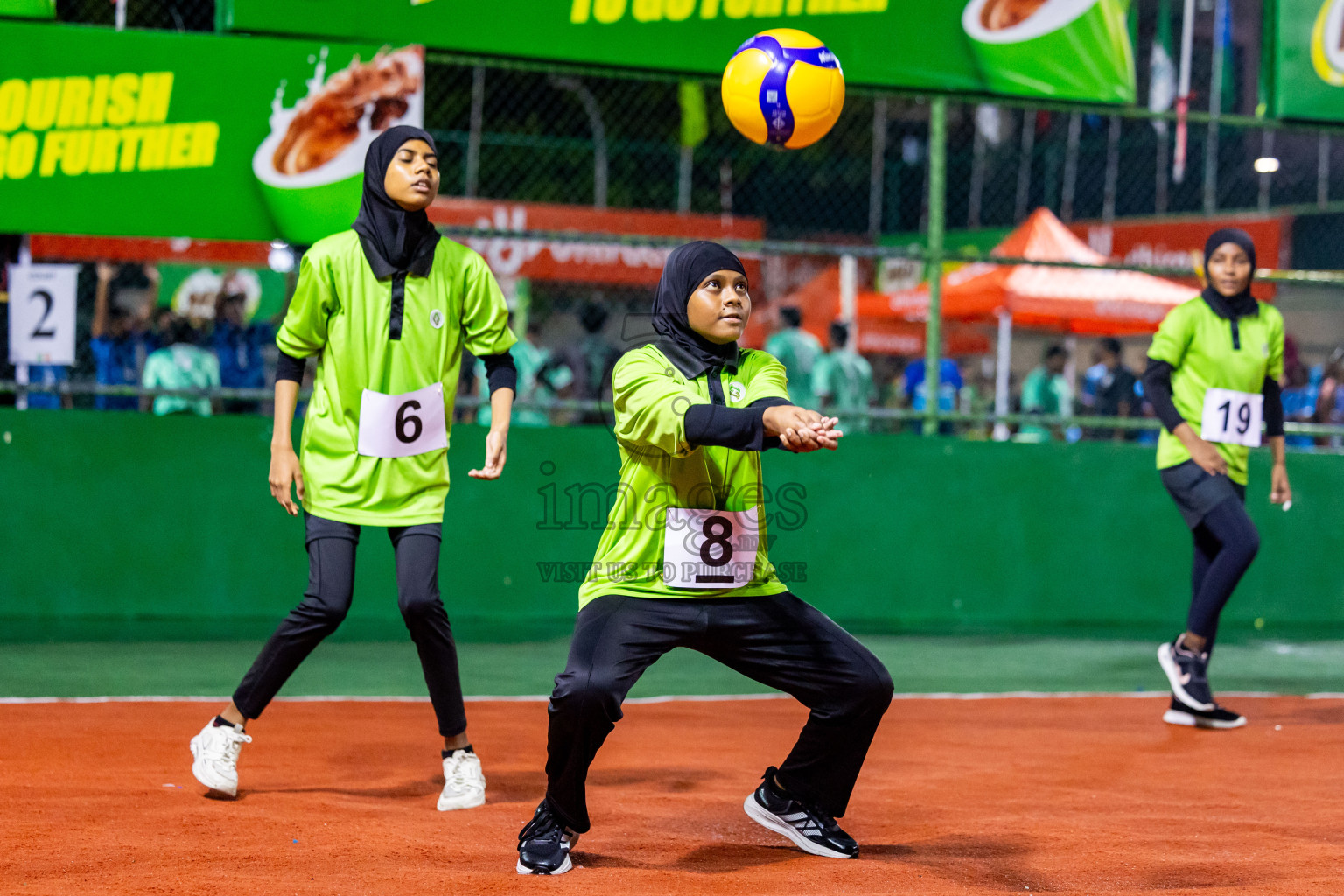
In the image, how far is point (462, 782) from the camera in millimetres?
4777

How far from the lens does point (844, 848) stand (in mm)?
4195

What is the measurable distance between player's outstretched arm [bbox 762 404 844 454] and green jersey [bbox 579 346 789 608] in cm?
38

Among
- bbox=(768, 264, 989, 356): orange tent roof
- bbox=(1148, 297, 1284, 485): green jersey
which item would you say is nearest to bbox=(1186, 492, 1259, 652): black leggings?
bbox=(1148, 297, 1284, 485): green jersey

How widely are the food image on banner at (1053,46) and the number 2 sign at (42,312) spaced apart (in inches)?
247

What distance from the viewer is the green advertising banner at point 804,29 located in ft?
30.3

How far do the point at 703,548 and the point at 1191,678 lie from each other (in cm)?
372

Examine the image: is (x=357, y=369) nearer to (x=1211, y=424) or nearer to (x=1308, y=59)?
(x=1211, y=424)

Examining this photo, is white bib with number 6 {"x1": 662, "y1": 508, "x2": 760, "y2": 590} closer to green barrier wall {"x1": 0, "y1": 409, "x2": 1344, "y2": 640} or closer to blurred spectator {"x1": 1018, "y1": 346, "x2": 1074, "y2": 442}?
green barrier wall {"x1": 0, "y1": 409, "x2": 1344, "y2": 640}

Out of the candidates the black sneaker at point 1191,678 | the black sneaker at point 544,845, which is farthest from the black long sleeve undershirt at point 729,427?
the black sneaker at point 1191,678

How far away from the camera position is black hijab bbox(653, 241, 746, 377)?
4051mm

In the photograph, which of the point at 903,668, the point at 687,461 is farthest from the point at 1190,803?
the point at 903,668

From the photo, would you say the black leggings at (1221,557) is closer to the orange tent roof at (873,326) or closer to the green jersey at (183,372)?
the green jersey at (183,372)

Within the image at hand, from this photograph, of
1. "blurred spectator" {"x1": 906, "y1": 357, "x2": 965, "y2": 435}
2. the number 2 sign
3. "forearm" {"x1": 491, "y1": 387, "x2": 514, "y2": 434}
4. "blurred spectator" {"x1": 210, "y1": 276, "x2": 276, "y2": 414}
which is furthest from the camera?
"blurred spectator" {"x1": 906, "y1": 357, "x2": 965, "y2": 435}

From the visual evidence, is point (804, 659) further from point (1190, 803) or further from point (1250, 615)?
point (1250, 615)
